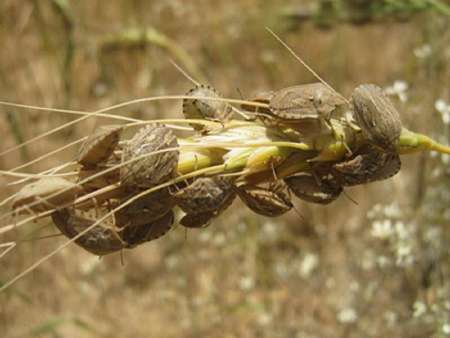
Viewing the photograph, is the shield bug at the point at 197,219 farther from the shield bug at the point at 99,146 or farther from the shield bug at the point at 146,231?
the shield bug at the point at 99,146

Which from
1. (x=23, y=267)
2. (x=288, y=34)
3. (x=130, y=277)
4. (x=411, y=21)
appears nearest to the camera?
(x=23, y=267)

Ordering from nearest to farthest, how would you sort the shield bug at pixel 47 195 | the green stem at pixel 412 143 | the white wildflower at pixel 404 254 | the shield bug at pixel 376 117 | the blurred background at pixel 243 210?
the shield bug at pixel 47 195
the shield bug at pixel 376 117
the green stem at pixel 412 143
the white wildflower at pixel 404 254
the blurred background at pixel 243 210

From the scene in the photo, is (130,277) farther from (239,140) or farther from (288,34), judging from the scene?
(239,140)

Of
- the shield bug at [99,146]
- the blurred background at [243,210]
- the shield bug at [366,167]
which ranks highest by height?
the shield bug at [99,146]

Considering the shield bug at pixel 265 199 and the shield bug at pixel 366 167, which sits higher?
the shield bug at pixel 366 167

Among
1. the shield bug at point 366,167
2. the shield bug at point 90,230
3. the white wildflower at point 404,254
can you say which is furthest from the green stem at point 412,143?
the white wildflower at point 404,254

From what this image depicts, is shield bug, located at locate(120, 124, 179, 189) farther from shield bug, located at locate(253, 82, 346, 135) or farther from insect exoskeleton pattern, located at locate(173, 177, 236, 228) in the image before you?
shield bug, located at locate(253, 82, 346, 135)

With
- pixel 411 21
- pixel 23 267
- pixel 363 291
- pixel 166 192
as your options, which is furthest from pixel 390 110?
pixel 411 21
